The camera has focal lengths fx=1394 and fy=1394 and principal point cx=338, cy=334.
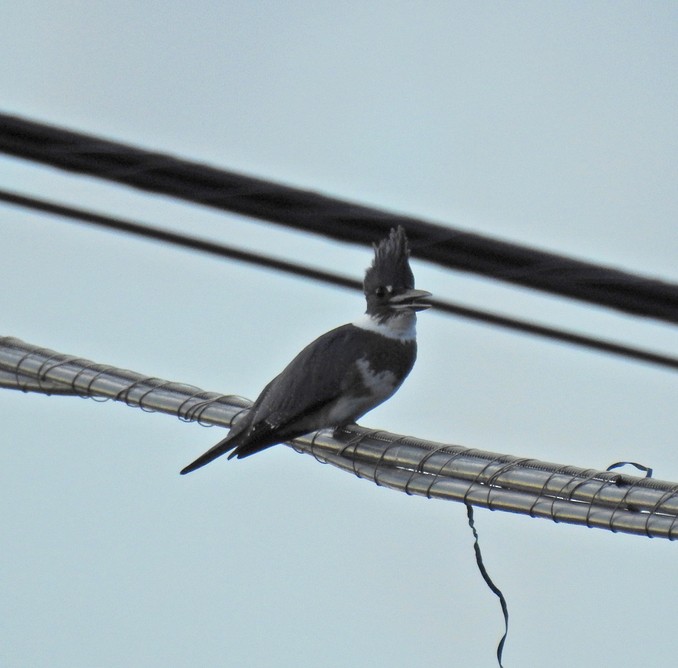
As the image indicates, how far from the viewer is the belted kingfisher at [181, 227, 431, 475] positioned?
182 inches

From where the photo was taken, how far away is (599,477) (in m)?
Answer: 2.71

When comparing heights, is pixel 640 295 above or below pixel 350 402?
above

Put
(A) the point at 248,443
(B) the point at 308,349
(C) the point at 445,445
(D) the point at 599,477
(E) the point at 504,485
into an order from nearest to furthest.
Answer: (D) the point at 599,477 → (E) the point at 504,485 → (C) the point at 445,445 → (A) the point at 248,443 → (B) the point at 308,349

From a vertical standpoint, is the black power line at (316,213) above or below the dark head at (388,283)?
above

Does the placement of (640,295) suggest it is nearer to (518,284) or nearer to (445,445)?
(518,284)

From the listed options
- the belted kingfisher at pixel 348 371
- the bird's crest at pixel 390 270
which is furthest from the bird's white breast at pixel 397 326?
the bird's crest at pixel 390 270

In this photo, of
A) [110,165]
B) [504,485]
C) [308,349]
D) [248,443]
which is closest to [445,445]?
[504,485]

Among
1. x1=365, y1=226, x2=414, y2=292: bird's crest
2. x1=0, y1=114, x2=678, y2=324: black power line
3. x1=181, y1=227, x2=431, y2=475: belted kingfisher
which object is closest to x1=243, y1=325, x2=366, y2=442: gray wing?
x1=181, y1=227, x2=431, y2=475: belted kingfisher

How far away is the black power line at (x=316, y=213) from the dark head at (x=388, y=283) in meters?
2.34

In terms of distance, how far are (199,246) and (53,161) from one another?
0.47 metres

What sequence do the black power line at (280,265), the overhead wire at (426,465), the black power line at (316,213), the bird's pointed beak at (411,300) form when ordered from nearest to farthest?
the overhead wire at (426,465), the black power line at (316,213), the black power line at (280,265), the bird's pointed beak at (411,300)

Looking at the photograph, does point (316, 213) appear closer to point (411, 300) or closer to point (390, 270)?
point (411, 300)

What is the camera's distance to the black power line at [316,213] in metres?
2.79

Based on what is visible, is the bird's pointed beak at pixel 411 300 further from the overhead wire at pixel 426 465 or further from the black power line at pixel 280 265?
the black power line at pixel 280 265
